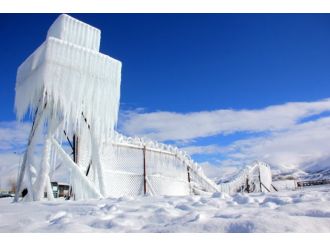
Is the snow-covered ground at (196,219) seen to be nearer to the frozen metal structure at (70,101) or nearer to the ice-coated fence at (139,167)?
the frozen metal structure at (70,101)

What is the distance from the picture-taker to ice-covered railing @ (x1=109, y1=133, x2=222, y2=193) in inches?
358

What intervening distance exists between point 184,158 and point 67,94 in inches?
223

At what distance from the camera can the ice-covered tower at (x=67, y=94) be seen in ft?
20.2

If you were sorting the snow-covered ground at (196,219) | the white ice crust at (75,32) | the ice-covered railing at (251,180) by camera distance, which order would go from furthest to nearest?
the ice-covered railing at (251,180) < the white ice crust at (75,32) < the snow-covered ground at (196,219)

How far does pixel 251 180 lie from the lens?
46.9ft

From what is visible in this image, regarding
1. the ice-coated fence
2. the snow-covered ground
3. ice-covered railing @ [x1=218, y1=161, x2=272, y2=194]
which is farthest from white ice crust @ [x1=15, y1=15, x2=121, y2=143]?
ice-covered railing @ [x1=218, y1=161, x2=272, y2=194]

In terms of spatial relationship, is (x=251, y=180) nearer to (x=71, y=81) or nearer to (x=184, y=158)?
(x=184, y=158)

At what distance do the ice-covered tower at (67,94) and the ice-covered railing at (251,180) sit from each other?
7629 mm

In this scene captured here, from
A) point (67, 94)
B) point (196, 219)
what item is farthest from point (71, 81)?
point (196, 219)

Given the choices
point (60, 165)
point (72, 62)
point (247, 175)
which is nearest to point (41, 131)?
point (60, 165)

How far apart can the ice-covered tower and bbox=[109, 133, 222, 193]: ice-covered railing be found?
1867 millimetres

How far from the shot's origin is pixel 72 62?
6.38 m

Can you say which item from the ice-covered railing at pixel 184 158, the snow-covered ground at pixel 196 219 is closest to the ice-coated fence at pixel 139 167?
the ice-covered railing at pixel 184 158

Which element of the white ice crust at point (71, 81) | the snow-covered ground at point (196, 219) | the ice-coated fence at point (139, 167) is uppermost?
the white ice crust at point (71, 81)
